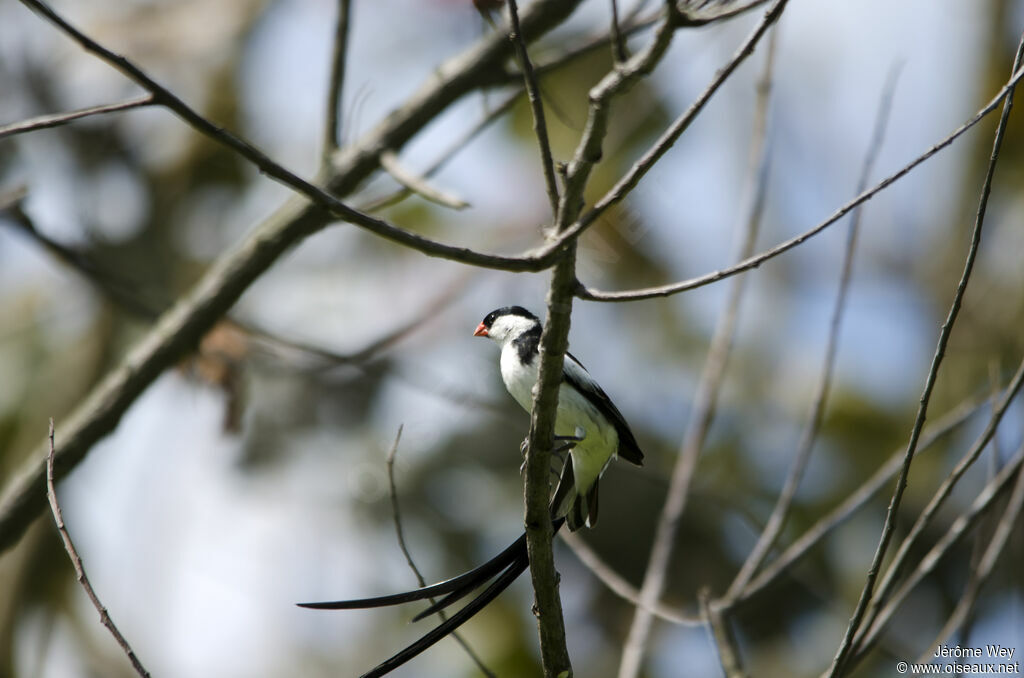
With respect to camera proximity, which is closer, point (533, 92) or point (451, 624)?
point (533, 92)

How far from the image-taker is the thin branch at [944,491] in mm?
1983

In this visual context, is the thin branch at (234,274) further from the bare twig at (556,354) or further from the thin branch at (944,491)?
the thin branch at (944,491)

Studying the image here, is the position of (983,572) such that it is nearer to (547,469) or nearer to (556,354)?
(547,469)

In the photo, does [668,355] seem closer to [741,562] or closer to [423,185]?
[741,562]

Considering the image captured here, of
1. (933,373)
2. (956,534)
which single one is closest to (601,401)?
(956,534)

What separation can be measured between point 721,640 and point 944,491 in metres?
0.84

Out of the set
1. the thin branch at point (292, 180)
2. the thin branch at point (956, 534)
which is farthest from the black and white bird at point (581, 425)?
the thin branch at point (292, 180)

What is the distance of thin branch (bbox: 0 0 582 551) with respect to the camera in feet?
9.93

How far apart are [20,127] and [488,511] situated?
6.76 meters

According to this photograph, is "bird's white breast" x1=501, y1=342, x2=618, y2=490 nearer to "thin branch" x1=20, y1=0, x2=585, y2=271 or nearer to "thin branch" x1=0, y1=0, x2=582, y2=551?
"thin branch" x1=0, y1=0, x2=582, y2=551

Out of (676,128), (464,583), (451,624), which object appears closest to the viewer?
(676,128)

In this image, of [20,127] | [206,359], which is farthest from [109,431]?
[20,127]

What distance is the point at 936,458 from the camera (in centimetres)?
677

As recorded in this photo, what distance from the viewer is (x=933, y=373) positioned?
5.74 ft
